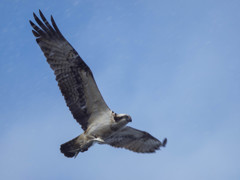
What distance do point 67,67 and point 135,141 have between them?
3.13 metres

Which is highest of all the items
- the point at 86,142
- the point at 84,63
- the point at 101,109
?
the point at 84,63

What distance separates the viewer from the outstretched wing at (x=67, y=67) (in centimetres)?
1277

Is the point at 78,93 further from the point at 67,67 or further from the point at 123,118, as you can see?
the point at 123,118

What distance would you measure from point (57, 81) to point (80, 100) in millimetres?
867

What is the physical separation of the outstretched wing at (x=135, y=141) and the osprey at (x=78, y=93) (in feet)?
1.83

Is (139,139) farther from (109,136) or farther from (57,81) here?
(57,81)

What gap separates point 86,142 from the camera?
42.5 ft

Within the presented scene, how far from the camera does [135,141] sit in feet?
46.7

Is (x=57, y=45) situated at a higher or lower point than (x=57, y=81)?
higher

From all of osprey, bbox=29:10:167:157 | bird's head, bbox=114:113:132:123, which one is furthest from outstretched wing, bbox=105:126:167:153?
bird's head, bbox=114:113:132:123

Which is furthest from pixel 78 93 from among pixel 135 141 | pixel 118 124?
pixel 135 141

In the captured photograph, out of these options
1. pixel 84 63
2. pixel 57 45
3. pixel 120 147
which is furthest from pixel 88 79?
pixel 120 147

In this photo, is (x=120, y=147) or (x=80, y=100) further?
(x=120, y=147)

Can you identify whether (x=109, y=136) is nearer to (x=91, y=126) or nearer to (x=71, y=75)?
(x=91, y=126)
